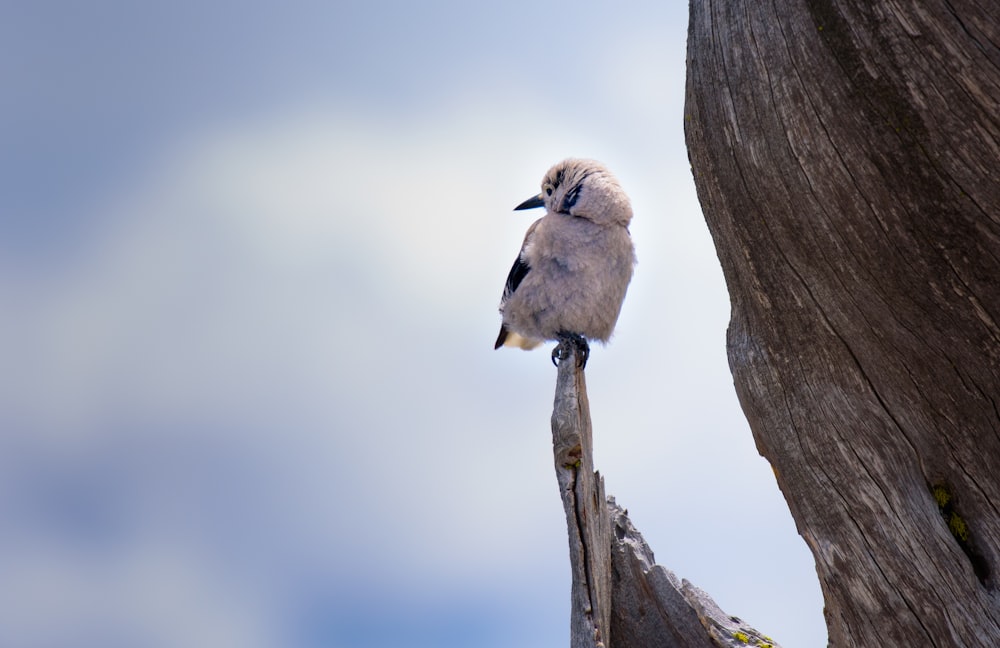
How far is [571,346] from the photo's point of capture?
23.8 feet

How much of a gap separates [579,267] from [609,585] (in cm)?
251

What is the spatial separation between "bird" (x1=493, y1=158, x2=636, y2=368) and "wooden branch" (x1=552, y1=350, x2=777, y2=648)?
4.60 feet

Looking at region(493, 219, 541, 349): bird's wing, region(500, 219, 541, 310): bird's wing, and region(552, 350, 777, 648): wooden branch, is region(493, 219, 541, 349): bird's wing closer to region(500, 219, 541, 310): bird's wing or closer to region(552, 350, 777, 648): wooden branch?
region(500, 219, 541, 310): bird's wing

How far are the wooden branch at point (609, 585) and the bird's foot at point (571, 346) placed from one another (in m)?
1.20

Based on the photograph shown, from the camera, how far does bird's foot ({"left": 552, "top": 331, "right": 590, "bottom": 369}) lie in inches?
287

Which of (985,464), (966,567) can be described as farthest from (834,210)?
(966,567)

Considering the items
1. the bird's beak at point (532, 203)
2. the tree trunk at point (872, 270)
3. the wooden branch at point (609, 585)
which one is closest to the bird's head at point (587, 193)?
the bird's beak at point (532, 203)

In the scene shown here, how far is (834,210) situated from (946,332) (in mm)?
705

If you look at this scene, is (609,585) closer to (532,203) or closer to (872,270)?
(872,270)

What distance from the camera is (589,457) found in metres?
5.85

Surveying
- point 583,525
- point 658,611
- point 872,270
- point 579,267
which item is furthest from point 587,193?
point 872,270

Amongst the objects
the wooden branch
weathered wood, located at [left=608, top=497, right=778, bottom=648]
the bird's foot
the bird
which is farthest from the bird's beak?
weathered wood, located at [left=608, top=497, right=778, bottom=648]

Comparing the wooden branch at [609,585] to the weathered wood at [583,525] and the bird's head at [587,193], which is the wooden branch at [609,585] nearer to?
the weathered wood at [583,525]

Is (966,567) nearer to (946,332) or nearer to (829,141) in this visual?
(946,332)
